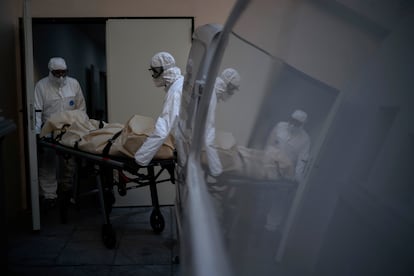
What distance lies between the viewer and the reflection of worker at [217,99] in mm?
1185

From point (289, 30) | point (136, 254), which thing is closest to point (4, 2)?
point (136, 254)

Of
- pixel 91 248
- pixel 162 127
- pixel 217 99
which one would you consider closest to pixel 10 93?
pixel 91 248

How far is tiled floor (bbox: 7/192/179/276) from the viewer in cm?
307

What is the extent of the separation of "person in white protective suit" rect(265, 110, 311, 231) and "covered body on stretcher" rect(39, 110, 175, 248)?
7.98ft

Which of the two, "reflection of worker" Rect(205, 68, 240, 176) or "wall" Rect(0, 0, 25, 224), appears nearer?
"reflection of worker" Rect(205, 68, 240, 176)

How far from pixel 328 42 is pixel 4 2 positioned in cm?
417

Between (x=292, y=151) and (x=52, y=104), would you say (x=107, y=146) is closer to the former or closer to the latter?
(x=52, y=104)

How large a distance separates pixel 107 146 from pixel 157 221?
3.20 ft

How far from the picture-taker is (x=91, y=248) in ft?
11.4

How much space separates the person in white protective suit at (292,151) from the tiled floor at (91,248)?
2.46 meters

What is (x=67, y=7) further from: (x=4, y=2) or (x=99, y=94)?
(x=99, y=94)

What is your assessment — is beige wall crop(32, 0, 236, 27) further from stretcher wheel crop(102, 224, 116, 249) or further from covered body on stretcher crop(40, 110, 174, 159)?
stretcher wheel crop(102, 224, 116, 249)

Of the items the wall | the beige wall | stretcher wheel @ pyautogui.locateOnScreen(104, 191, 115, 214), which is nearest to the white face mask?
the wall

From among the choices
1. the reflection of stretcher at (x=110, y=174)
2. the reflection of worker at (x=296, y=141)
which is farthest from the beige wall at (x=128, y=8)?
the reflection of worker at (x=296, y=141)
